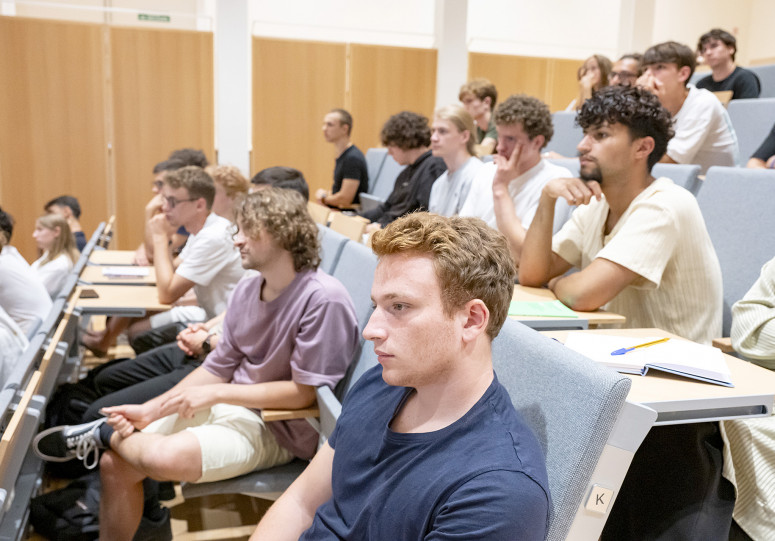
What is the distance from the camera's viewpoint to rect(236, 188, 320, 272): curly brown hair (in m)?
1.97

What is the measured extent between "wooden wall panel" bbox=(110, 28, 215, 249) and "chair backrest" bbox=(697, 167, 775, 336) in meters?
5.50

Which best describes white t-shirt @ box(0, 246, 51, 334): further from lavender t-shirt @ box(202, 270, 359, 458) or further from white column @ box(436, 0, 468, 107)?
white column @ box(436, 0, 468, 107)

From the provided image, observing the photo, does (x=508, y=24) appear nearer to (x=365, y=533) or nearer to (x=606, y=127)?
(x=606, y=127)

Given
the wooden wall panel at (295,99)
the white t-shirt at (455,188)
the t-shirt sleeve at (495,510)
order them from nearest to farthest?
the t-shirt sleeve at (495,510) → the white t-shirt at (455,188) → the wooden wall panel at (295,99)

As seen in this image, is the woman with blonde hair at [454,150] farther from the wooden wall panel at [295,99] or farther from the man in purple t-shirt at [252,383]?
the wooden wall panel at [295,99]

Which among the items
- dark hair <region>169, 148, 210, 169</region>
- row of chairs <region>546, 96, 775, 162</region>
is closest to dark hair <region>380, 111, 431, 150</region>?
row of chairs <region>546, 96, 775, 162</region>

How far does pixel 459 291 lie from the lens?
106 cm

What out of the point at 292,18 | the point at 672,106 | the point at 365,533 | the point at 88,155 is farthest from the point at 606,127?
the point at 292,18

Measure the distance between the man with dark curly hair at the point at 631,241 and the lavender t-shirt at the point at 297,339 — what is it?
0.63 meters

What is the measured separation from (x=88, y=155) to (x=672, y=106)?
5351 mm

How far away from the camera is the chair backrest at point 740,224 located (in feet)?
6.77

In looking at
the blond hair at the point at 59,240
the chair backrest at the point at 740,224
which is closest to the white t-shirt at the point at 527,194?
the chair backrest at the point at 740,224

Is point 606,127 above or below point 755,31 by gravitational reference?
below

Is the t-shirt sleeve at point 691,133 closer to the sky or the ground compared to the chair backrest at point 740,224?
closer to the sky
